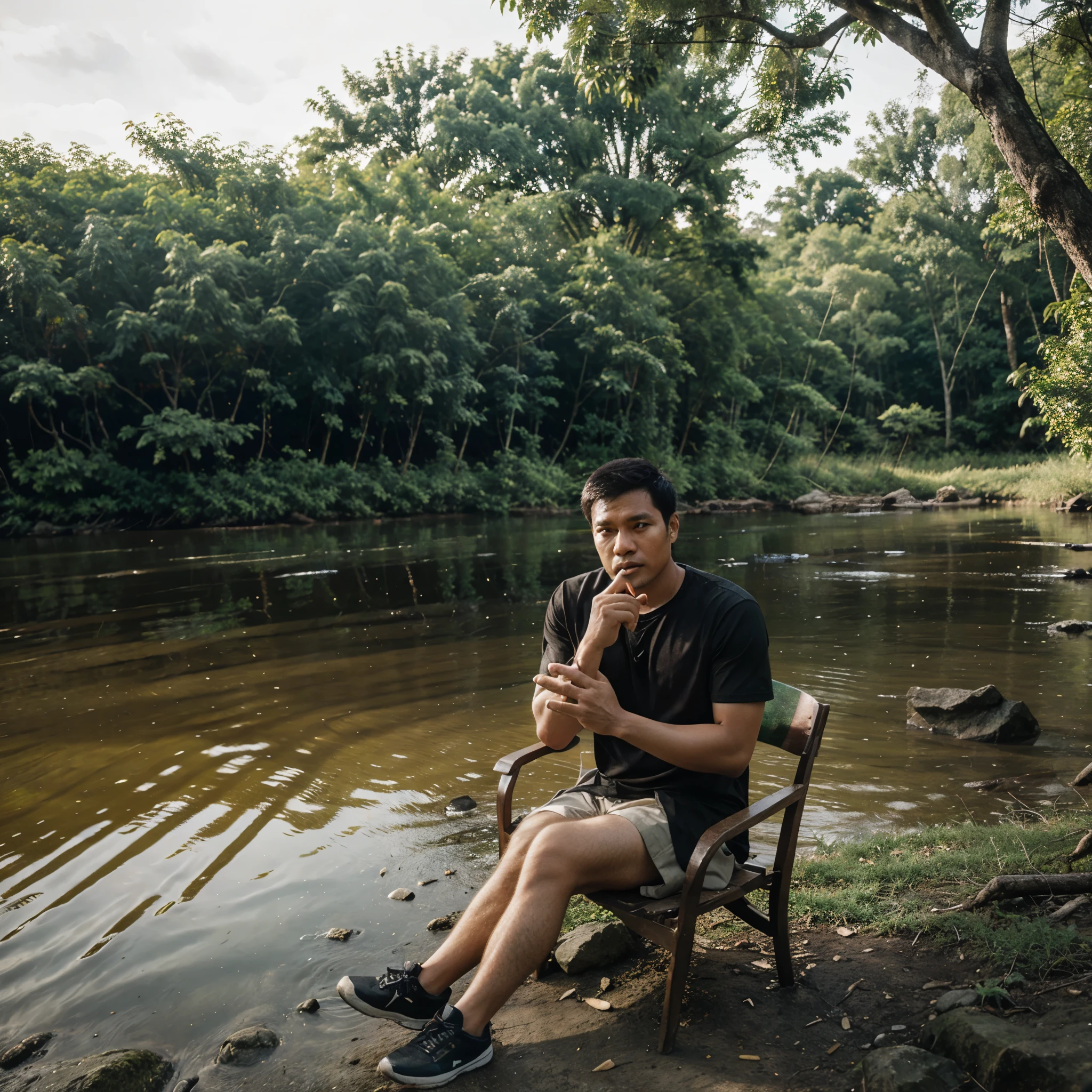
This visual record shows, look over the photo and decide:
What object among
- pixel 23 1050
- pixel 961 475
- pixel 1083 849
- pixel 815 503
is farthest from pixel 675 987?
pixel 961 475

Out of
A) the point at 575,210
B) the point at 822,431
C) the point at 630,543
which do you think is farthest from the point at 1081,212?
the point at 822,431

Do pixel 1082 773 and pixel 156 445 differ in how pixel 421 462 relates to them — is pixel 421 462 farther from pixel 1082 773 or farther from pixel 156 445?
pixel 1082 773

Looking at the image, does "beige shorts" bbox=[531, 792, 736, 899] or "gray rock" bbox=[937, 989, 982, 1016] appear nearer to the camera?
"gray rock" bbox=[937, 989, 982, 1016]

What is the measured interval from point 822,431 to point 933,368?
884 centimetres

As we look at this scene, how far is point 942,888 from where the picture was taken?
326cm

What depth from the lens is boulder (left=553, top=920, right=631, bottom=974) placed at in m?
2.96

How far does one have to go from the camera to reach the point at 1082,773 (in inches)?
178

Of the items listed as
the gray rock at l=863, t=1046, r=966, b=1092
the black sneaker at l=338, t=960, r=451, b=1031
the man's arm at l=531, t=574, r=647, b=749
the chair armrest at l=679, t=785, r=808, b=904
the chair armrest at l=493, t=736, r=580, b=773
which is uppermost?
the man's arm at l=531, t=574, r=647, b=749

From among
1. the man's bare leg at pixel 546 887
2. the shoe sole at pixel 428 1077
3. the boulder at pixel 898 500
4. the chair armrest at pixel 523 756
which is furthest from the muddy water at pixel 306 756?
the boulder at pixel 898 500

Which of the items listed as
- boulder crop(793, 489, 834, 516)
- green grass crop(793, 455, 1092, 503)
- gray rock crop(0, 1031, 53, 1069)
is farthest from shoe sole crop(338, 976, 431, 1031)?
boulder crop(793, 489, 834, 516)

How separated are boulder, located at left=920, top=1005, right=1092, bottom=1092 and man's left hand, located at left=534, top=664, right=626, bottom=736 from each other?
1151mm

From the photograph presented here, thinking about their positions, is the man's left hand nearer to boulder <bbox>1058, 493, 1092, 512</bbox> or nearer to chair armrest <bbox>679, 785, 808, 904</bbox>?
chair armrest <bbox>679, 785, 808, 904</bbox>

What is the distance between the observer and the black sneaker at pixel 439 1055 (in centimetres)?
232

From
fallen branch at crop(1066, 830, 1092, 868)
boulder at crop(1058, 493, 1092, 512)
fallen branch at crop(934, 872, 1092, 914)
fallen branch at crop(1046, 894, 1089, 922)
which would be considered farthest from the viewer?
boulder at crop(1058, 493, 1092, 512)
